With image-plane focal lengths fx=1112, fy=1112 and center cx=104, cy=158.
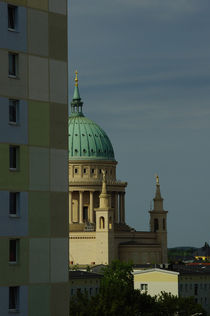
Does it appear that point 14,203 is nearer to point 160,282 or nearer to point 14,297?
point 14,297

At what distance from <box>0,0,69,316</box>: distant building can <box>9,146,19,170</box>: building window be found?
3 cm

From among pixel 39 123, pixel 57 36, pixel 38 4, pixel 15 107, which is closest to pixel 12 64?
pixel 15 107

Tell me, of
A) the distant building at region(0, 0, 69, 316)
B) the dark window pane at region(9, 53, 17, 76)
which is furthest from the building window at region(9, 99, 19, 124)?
the dark window pane at region(9, 53, 17, 76)

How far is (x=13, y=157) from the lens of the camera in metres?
42.5

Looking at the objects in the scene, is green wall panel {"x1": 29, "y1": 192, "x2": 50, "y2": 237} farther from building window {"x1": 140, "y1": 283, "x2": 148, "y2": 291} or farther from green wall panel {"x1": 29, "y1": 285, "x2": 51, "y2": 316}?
building window {"x1": 140, "y1": 283, "x2": 148, "y2": 291}

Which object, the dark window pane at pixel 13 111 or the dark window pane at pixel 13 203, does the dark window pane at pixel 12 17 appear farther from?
the dark window pane at pixel 13 203

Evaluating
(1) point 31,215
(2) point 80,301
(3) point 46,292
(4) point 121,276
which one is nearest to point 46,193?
(1) point 31,215

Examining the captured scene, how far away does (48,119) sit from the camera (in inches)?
1721

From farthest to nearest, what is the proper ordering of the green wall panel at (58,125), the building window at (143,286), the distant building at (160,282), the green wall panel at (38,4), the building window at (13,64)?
the building window at (143,286)
the distant building at (160,282)
the green wall panel at (58,125)
the green wall panel at (38,4)
the building window at (13,64)

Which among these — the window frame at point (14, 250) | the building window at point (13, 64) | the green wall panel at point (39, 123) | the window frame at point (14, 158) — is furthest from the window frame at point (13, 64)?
the window frame at point (14, 250)

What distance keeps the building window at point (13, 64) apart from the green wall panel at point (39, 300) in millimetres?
8203

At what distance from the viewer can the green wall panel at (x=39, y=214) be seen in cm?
4262

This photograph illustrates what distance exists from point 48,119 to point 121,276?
5608 inches

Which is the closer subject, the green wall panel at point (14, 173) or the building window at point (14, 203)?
the green wall panel at point (14, 173)
